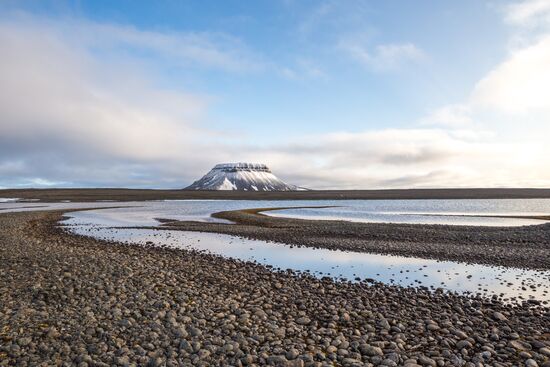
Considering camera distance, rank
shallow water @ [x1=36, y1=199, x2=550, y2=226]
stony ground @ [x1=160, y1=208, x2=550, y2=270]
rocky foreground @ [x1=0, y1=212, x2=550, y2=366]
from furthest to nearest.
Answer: shallow water @ [x1=36, y1=199, x2=550, y2=226] → stony ground @ [x1=160, y1=208, x2=550, y2=270] → rocky foreground @ [x1=0, y1=212, x2=550, y2=366]

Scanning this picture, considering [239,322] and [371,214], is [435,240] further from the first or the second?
[371,214]

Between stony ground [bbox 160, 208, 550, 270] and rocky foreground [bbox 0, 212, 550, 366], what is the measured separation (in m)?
10.7

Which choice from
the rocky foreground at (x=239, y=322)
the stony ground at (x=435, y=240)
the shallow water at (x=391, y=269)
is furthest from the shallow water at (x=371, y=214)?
the rocky foreground at (x=239, y=322)

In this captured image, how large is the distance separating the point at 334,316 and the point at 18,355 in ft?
28.9

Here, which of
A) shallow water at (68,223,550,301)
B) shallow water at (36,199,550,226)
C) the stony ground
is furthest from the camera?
shallow water at (36,199,550,226)

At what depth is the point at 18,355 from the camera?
9195mm

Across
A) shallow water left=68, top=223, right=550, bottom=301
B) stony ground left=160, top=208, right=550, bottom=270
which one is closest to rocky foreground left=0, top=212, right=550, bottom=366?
shallow water left=68, top=223, right=550, bottom=301

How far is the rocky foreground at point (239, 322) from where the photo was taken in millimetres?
9508

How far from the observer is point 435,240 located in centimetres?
3194

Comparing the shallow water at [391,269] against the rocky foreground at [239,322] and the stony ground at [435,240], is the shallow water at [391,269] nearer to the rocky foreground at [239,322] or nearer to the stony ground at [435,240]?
the stony ground at [435,240]

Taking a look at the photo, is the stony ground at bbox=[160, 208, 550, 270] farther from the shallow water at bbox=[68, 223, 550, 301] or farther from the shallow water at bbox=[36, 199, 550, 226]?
the shallow water at bbox=[36, 199, 550, 226]

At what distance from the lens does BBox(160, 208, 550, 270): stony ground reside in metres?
24.8

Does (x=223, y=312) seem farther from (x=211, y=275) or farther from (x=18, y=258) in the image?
(x=18, y=258)

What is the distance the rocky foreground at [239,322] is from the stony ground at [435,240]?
10.7 m
